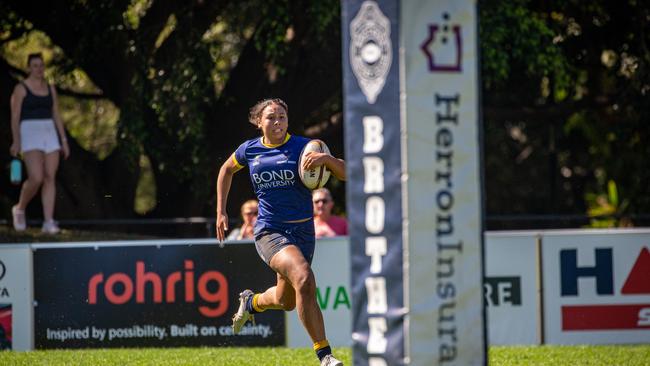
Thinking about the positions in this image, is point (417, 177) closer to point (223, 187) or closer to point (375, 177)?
point (375, 177)

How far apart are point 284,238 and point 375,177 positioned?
8.08 feet

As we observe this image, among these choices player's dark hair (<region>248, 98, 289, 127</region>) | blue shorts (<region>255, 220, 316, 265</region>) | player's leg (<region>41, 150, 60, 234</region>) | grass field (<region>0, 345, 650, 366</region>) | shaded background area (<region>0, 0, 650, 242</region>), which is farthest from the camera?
shaded background area (<region>0, 0, 650, 242</region>)

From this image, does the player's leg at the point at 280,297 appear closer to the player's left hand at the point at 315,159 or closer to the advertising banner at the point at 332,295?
the player's left hand at the point at 315,159

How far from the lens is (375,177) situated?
5777mm

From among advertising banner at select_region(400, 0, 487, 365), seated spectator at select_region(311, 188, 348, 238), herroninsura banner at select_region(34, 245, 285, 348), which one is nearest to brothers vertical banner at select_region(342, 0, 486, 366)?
advertising banner at select_region(400, 0, 487, 365)

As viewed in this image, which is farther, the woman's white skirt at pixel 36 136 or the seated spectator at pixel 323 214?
the woman's white skirt at pixel 36 136

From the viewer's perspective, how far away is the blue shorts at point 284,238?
810 cm

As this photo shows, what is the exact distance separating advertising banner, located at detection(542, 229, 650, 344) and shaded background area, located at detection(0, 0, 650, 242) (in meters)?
1.48

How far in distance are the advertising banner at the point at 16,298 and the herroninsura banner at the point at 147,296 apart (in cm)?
9

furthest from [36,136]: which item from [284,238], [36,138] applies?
[284,238]

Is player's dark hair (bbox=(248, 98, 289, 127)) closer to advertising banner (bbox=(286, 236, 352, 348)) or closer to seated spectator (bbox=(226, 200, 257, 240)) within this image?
advertising banner (bbox=(286, 236, 352, 348))

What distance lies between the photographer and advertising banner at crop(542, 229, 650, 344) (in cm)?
1162

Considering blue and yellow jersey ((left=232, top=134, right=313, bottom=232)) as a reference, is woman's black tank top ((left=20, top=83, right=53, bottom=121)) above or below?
above

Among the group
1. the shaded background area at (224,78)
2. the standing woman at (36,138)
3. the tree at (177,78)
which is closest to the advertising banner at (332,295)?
the shaded background area at (224,78)
